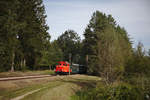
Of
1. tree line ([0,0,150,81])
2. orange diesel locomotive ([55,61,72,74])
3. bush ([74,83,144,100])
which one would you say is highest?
tree line ([0,0,150,81])

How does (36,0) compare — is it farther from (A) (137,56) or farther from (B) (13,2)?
(A) (137,56)

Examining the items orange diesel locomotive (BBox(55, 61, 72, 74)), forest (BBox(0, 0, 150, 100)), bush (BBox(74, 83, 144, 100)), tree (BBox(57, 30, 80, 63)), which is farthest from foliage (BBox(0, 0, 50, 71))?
tree (BBox(57, 30, 80, 63))

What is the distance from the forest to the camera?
601 inches

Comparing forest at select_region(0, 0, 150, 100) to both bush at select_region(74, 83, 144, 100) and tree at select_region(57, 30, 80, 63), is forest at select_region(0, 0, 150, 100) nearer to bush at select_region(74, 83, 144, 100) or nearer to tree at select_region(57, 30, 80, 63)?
bush at select_region(74, 83, 144, 100)

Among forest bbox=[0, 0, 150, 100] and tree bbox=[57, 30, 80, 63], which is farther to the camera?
tree bbox=[57, 30, 80, 63]

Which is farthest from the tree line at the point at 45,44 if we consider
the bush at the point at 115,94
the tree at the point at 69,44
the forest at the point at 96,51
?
the tree at the point at 69,44

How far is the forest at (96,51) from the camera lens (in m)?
15.3

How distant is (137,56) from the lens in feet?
65.9

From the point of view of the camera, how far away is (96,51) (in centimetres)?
2286

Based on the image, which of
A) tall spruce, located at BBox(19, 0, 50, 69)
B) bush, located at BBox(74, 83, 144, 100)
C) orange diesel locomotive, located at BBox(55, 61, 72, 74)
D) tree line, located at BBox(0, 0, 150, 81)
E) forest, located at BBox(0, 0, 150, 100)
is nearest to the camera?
bush, located at BBox(74, 83, 144, 100)

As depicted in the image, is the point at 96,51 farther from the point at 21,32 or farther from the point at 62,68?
the point at 21,32

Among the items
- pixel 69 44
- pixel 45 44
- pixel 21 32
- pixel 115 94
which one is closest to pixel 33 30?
pixel 21 32

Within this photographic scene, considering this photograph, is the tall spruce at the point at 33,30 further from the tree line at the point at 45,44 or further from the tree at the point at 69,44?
the tree at the point at 69,44

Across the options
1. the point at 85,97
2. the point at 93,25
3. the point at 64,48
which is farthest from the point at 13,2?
the point at 64,48
